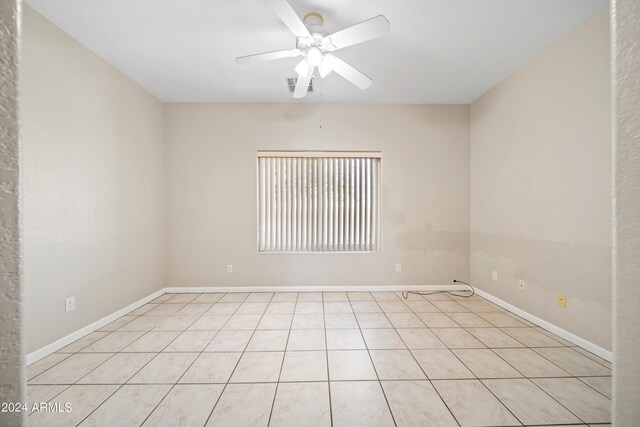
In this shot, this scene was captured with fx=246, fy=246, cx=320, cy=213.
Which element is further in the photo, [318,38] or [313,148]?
[313,148]

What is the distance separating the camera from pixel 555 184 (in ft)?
7.62

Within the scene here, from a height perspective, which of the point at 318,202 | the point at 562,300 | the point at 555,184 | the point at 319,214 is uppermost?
the point at 555,184

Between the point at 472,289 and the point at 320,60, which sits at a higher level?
the point at 320,60

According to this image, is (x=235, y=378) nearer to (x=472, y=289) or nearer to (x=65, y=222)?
(x=65, y=222)

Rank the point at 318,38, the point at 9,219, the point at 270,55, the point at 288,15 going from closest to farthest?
the point at 9,219, the point at 288,15, the point at 318,38, the point at 270,55

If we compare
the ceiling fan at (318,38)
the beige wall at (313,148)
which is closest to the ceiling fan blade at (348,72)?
the ceiling fan at (318,38)

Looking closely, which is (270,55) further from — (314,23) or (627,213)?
(627,213)

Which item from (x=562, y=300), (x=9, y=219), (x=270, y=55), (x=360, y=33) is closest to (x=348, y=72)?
(x=360, y=33)

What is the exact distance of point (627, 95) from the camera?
36cm

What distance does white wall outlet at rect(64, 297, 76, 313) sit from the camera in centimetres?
215

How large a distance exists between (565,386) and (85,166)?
14.0 ft

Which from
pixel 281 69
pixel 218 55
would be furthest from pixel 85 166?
pixel 281 69

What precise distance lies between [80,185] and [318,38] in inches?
99.0

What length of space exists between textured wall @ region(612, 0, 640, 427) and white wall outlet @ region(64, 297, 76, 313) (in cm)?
325
